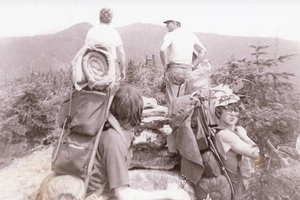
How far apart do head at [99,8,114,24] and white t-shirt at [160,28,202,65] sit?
57cm

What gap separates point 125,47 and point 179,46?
0.54m

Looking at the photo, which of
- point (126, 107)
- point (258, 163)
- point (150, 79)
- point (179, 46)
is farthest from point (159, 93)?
point (258, 163)

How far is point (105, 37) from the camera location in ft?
9.56

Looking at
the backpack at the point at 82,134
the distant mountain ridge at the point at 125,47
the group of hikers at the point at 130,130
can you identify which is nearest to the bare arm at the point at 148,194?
the group of hikers at the point at 130,130

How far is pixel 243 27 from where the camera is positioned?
3400 millimetres

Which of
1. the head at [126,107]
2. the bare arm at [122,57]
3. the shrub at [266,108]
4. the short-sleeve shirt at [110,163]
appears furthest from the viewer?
the shrub at [266,108]

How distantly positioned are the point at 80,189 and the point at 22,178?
854 millimetres

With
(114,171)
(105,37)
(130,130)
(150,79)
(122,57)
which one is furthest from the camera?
(150,79)

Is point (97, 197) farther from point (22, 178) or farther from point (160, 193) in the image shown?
point (22, 178)

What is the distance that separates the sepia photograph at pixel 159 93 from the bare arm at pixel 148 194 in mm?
12

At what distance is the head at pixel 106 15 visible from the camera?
305 cm

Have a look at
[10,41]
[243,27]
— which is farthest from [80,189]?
[243,27]

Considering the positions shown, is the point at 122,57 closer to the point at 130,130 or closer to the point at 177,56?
the point at 177,56

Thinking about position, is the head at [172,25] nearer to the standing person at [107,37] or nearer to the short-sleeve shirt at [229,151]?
the standing person at [107,37]
